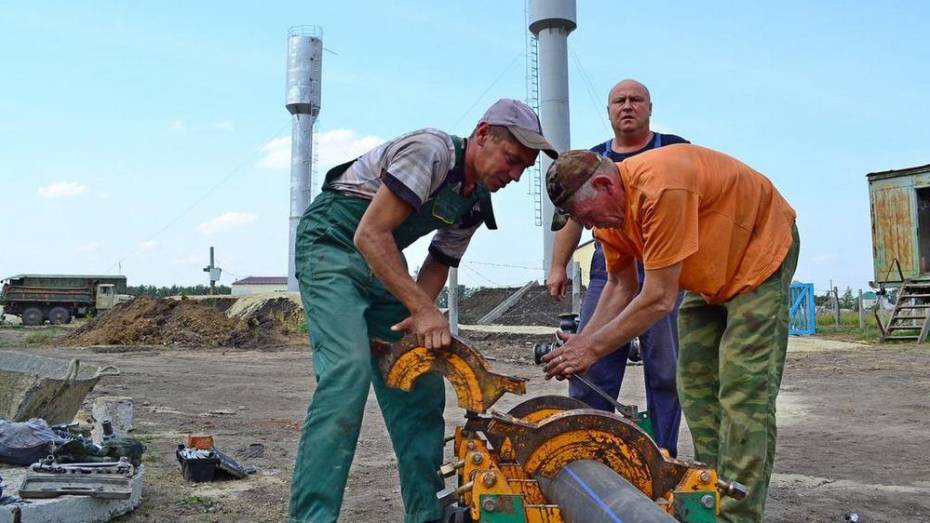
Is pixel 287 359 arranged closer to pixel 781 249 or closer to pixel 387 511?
pixel 387 511

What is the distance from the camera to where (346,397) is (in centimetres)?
299

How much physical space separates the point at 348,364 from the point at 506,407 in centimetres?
505

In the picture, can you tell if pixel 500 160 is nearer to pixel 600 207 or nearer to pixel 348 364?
pixel 600 207

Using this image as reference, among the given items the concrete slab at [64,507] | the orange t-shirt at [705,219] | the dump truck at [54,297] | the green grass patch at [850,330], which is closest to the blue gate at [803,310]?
the green grass patch at [850,330]

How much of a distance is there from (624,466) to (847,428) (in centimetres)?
522

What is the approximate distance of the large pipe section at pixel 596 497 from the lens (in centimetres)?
194

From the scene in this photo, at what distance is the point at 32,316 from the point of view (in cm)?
4062

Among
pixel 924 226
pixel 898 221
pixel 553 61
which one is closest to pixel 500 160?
pixel 898 221

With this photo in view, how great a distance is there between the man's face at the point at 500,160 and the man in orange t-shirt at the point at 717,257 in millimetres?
258

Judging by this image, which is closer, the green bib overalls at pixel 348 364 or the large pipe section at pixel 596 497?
the large pipe section at pixel 596 497

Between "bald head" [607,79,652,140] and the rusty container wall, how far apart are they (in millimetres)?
20492

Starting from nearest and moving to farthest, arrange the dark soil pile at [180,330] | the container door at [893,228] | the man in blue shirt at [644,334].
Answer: the man in blue shirt at [644,334], the container door at [893,228], the dark soil pile at [180,330]

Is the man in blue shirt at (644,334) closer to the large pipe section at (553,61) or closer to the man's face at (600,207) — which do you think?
the man's face at (600,207)

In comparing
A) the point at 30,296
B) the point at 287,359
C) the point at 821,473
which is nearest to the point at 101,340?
the point at 287,359
